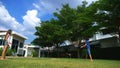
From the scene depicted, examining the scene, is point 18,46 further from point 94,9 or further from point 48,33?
point 94,9

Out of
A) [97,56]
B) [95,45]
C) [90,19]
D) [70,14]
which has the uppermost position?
[70,14]

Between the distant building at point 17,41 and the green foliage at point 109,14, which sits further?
the distant building at point 17,41

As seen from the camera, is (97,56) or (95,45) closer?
(97,56)

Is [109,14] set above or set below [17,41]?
above

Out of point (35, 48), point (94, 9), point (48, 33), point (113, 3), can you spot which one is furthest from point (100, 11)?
point (35, 48)

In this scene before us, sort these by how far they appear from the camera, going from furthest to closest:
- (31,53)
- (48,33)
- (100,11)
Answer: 1. (31,53)
2. (48,33)
3. (100,11)

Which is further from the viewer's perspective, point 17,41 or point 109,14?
point 17,41

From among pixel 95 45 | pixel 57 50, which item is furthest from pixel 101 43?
pixel 57 50

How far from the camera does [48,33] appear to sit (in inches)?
1706

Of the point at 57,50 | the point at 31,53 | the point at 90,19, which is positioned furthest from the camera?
the point at 31,53

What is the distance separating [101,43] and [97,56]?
5377mm

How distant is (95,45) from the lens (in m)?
37.5

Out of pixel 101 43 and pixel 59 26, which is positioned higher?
pixel 59 26

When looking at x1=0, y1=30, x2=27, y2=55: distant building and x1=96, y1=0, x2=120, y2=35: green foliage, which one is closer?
x1=96, y1=0, x2=120, y2=35: green foliage
